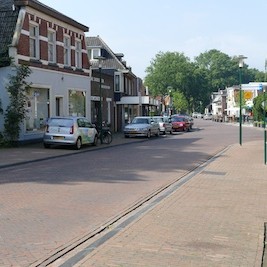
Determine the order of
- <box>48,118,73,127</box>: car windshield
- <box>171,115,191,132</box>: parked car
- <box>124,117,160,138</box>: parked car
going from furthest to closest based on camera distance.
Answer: <box>171,115,191,132</box>: parked car → <box>124,117,160,138</box>: parked car → <box>48,118,73,127</box>: car windshield

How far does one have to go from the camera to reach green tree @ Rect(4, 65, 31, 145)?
23.9 metres

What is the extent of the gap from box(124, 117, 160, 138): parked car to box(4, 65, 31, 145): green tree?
12348 mm

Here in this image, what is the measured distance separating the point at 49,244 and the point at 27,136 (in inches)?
794

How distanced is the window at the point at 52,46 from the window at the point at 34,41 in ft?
5.18

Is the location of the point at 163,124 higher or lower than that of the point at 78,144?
higher

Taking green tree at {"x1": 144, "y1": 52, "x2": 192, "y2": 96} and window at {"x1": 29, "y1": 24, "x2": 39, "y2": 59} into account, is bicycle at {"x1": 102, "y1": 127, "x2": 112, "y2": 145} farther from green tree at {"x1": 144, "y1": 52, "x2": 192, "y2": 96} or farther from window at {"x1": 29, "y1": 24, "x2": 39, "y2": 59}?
green tree at {"x1": 144, "y1": 52, "x2": 192, "y2": 96}

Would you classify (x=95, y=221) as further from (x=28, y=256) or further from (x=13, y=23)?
(x=13, y=23)

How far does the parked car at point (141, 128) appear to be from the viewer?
35.5 metres

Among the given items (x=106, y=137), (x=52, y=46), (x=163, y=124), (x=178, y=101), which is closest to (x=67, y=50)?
(x=52, y=46)

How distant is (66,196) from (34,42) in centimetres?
1863

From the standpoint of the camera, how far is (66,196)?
1056 cm

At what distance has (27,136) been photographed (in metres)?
26.3

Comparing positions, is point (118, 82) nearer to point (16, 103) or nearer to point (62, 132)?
point (16, 103)

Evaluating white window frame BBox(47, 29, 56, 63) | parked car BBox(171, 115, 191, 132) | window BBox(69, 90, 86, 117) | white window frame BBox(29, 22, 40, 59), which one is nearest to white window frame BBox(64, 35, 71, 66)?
white window frame BBox(47, 29, 56, 63)
